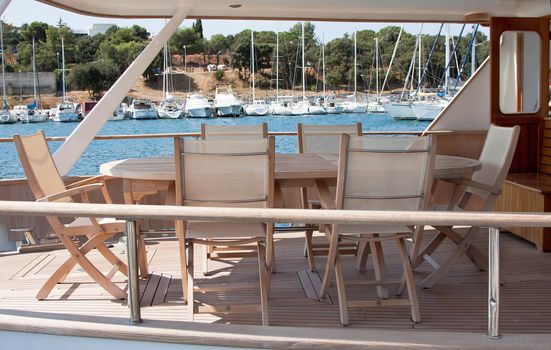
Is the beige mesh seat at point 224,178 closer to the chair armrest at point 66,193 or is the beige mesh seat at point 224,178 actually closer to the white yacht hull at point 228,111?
the chair armrest at point 66,193

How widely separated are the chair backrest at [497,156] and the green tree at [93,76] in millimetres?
22629

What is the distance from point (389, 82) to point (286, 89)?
4.64 metres

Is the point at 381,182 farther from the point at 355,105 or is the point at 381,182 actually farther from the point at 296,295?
the point at 355,105

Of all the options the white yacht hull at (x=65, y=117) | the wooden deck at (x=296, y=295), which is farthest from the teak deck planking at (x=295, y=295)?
the white yacht hull at (x=65, y=117)

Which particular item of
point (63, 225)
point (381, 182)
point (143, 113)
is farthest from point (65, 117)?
point (381, 182)

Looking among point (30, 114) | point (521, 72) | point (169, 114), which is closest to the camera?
point (521, 72)

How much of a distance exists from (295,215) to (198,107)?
28325 millimetres

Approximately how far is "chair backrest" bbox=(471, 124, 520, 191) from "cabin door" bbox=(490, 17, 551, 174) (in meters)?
2.76

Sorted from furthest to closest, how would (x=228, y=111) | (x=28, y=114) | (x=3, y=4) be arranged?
1. (x=228, y=111)
2. (x=28, y=114)
3. (x=3, y=4)

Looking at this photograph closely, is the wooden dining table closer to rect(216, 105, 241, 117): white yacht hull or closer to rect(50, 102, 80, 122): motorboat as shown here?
rect(50, 102, 80, 122): motorboat

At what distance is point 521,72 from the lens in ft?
22.9

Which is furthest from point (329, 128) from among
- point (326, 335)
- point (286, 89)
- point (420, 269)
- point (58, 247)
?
point (286, 89)

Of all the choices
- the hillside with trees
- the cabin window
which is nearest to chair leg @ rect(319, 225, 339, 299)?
the cabin window

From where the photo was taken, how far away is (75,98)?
86.5 ft
